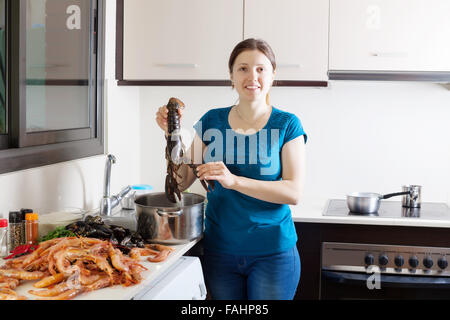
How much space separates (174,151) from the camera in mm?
1936

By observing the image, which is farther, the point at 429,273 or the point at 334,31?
the point at 334,31

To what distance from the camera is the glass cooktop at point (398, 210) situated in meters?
2.55

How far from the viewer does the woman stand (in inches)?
74.5

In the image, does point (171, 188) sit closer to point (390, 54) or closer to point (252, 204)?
point (252, 204)

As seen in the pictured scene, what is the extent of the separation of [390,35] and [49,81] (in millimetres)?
1629

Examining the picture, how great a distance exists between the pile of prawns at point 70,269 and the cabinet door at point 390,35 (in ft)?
5.03

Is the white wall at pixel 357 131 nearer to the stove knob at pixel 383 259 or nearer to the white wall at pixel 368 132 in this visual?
the white wall at pixel 368 132

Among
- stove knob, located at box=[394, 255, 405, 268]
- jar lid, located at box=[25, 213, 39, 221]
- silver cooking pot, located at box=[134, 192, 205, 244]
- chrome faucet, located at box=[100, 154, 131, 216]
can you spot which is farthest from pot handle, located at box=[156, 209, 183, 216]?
stove knob, located at box=[394, 255, 405, 268]

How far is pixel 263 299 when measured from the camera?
1.89 metres

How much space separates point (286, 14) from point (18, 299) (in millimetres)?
1894

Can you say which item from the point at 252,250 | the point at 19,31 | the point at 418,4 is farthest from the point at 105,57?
the point at 418,4

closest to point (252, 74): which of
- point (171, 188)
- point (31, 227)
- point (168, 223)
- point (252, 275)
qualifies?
point (171, 188)

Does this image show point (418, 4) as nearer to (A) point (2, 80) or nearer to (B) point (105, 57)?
(B) point (105, 57)

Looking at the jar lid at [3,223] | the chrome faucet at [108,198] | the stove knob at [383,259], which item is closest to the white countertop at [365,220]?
the stove knob at [383,259]
